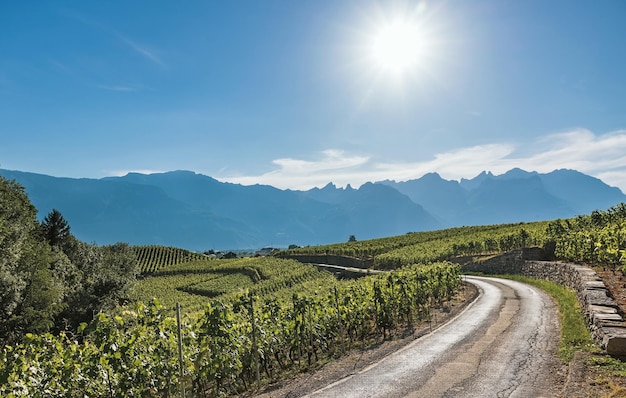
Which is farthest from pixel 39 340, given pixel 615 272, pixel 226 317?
pixel 615 272

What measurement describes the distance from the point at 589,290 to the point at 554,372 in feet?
25.5

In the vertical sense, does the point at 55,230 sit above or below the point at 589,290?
above

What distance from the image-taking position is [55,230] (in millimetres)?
49188

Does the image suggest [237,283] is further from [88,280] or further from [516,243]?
[516,243]

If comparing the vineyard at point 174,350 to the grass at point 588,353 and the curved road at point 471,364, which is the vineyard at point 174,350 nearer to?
the curved road at point 471,364

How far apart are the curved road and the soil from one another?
1.13 feet

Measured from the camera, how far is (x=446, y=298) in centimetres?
2702

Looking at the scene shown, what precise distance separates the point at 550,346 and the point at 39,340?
1467cm

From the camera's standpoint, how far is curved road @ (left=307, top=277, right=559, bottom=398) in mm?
9359

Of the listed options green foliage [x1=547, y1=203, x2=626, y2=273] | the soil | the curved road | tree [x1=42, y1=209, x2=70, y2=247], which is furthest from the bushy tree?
green foliage [x1=547, y1=203, x2=626, y2=273]

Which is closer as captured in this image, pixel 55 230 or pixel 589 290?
pixel 589 290

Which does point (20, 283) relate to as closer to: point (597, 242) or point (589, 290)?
point (589, 290)

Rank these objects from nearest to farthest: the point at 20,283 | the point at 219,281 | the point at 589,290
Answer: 1. the point at 589,290
2. the point at 20,283
3. the point at 219,281

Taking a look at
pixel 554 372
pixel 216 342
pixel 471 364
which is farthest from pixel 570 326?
pixel 216 342
